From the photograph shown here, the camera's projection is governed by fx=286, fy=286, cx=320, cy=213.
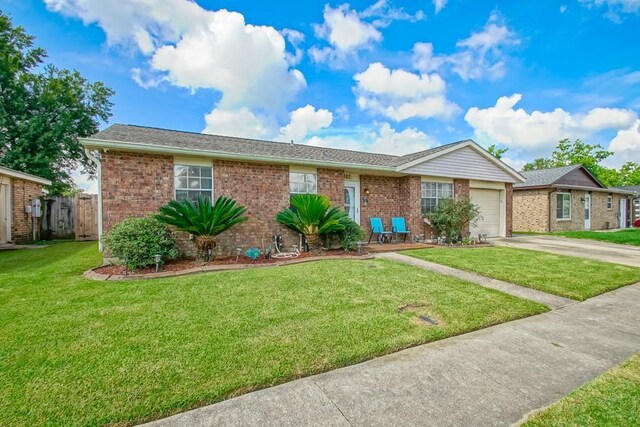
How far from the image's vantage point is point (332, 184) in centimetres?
991

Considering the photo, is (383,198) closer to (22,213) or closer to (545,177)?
(545,177)

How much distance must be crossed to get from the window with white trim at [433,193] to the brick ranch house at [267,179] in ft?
0.14

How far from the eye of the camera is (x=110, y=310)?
12.8ft

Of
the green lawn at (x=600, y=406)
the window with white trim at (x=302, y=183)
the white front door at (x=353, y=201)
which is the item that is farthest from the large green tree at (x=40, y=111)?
the green lawn at (x=600, y=406)

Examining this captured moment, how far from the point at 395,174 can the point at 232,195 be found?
246 inches

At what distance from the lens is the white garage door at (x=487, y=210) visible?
13.1m

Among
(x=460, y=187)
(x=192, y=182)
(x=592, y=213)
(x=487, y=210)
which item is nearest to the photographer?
(x=192, y=182)

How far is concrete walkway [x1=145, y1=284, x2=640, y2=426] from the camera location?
6.44 ft

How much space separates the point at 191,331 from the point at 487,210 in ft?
45.3

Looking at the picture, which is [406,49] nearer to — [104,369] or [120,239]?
[120,239]

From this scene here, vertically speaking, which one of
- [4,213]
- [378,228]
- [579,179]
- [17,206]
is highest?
[579,179]

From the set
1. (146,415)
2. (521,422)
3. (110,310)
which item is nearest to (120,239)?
(110,310)

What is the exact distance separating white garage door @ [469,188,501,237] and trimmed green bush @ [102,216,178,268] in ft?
40.2

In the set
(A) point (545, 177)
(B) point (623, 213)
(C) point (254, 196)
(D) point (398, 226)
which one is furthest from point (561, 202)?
(C) point (254, 196)
